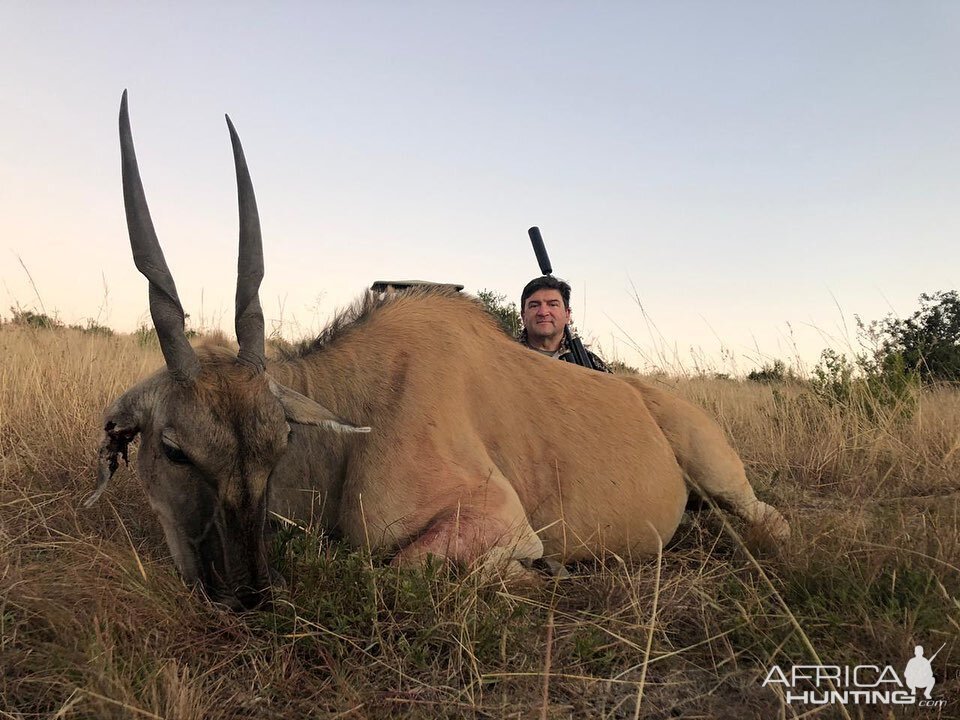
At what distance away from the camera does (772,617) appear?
2.79 metres

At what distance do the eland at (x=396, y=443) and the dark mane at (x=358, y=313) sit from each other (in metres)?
0.02

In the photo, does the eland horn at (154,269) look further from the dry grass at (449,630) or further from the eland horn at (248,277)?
the dry grass at (449,630)

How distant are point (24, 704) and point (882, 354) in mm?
9571

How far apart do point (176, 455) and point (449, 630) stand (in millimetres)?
1415

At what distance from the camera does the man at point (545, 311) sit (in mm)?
7152

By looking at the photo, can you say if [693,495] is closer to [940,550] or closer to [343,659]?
[940,550]

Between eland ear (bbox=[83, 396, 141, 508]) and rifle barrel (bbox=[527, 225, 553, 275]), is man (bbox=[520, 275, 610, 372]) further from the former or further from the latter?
eland ear (bbox=[83, 396, 141, 508])

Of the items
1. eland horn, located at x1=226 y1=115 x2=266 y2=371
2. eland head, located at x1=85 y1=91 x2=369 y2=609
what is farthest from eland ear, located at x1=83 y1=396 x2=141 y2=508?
eland horn, located at x1=226 y1=115 x2=266 y2=371

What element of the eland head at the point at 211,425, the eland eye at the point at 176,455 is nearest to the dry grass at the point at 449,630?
the eland head at the point at 211,425

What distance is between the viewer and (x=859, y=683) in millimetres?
2291

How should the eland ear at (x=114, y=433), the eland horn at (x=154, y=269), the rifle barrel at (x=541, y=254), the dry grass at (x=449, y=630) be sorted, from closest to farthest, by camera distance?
the dry grass at (x=449, y=630) → the eland horn at (x=154, y=269) → the eland ear at (x=114, y=433) → the rifle barrel at (x=541, y=254)

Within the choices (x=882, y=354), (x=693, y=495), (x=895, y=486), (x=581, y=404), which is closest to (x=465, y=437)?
(x=581, y=404)

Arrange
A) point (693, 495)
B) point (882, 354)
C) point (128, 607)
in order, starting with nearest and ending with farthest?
point (128, 607) → point (693, 495) → point (882, 354)

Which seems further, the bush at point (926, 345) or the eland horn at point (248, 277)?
the bush at point (926, 345)
